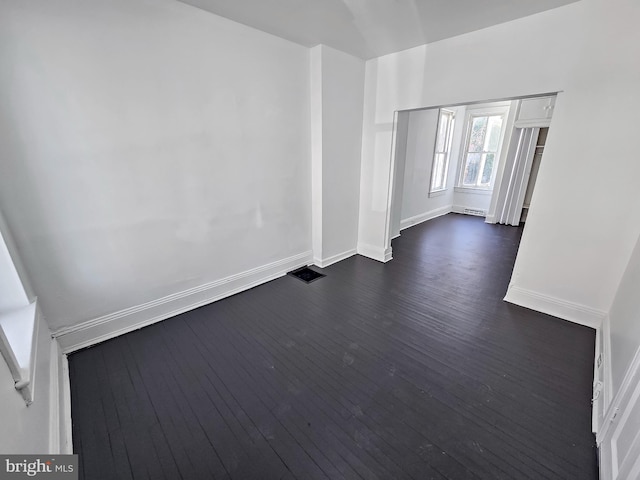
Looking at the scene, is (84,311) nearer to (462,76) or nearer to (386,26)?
(386,26)

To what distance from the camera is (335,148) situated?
3.34 meters

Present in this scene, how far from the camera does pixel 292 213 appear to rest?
331 centimetres

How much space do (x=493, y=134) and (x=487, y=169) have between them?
786 millimetres

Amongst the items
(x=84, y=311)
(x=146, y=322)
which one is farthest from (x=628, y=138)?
(x=84, y=311)

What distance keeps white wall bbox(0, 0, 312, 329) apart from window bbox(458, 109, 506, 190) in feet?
16.6

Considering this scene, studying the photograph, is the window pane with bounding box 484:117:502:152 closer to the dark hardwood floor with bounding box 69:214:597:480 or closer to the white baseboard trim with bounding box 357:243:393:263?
the white baseboard trim with bounding box 357:243:393:263

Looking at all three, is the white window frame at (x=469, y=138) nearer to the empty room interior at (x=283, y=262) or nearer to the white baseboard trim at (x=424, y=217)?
the white baseboard trim at (x=424, y=217)

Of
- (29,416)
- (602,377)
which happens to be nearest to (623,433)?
(602,377)

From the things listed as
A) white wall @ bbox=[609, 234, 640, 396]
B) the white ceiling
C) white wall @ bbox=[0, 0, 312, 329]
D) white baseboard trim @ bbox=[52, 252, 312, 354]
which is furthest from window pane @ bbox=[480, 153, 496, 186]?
white baseboard trim @ bbox=[52, 252, 312, 354]

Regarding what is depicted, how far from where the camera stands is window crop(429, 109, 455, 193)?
5707 mm

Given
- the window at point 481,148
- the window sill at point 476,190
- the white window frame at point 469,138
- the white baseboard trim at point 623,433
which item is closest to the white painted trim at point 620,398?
the white baseboard trim at point 623,433

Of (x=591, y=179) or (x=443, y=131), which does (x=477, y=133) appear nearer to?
(x=443, y=131)

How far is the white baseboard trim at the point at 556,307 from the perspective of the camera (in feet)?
7.68

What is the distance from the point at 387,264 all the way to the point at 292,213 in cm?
154
